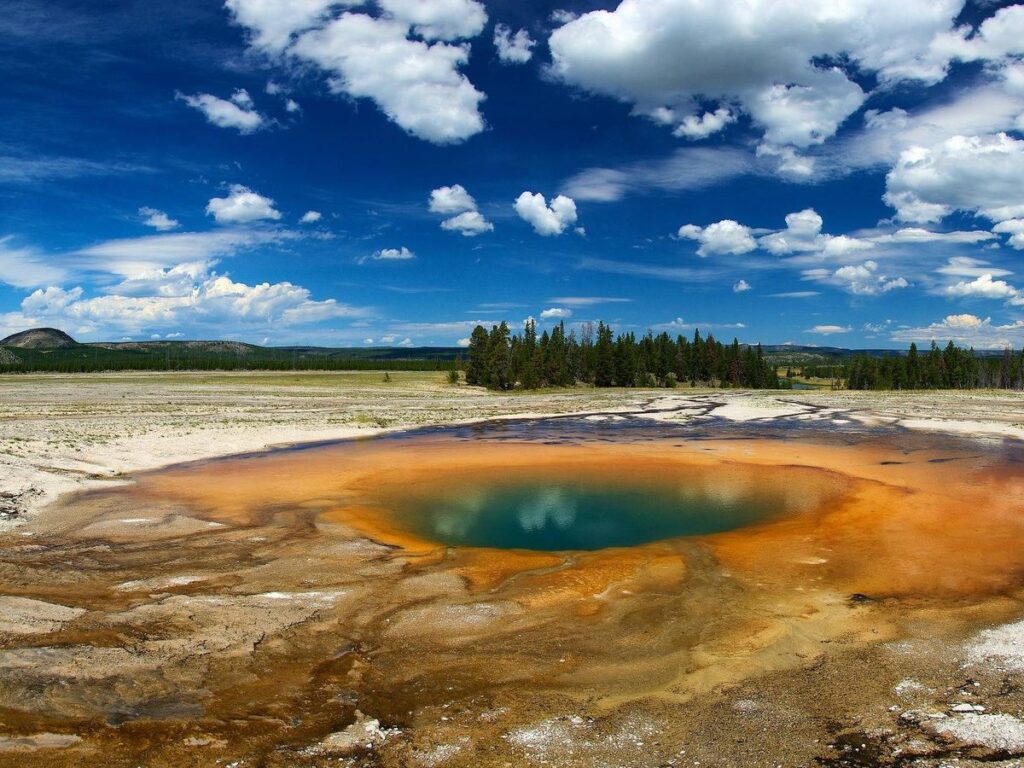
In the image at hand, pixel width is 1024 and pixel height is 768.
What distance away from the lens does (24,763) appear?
572 cm

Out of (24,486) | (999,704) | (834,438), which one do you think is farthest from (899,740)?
(834,438)

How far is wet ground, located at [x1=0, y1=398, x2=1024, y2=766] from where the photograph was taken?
20.6 feet

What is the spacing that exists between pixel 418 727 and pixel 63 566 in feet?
28.5

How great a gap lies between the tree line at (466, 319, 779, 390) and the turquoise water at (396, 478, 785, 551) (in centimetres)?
6854

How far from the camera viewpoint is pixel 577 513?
57.9 feet

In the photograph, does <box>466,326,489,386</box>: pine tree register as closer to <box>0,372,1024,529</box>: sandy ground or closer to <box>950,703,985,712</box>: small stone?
<box>0,372,1024,529</box>: sandy ground

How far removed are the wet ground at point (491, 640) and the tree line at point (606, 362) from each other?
246 feet

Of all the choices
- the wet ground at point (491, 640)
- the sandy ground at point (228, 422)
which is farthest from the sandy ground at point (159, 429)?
the wet ground at point (491, 640)

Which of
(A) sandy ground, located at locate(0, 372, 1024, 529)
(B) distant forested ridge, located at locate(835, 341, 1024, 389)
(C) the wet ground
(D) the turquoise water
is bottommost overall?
(D) the turquoise water

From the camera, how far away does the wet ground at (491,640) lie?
6.27 meters

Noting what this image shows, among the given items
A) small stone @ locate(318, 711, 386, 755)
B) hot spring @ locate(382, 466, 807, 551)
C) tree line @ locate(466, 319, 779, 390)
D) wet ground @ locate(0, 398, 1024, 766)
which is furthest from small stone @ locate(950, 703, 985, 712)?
tree line @ locate(466, 319, 779, 390)

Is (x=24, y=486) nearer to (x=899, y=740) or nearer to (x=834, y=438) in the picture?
(x=899, y=740)

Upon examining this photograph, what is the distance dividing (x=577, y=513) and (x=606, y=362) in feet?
299

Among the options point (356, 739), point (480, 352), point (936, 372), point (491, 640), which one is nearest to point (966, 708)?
point (491, 640)
